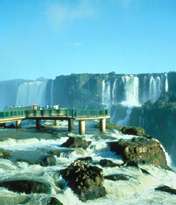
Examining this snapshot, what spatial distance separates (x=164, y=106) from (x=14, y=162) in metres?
92.9

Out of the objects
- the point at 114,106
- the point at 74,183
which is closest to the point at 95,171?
the point at 74,183

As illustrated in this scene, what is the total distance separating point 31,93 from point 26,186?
146 metres

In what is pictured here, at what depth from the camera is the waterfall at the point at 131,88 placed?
495 feet

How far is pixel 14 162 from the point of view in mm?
37125

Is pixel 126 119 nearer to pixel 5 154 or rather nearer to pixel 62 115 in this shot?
pixel 62 115

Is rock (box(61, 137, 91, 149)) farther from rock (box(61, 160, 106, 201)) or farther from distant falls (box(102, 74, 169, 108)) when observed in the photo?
distant falls (box(102, 74, 169, 108))

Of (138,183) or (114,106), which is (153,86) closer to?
(114,106)

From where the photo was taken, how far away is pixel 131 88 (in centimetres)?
Result: 15150

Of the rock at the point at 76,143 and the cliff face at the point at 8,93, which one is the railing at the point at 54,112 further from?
the cliff face at the point at 8,93

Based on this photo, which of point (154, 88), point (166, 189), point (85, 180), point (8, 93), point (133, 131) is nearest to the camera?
point (85, 180)

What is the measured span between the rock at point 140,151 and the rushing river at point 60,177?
2.19 feet

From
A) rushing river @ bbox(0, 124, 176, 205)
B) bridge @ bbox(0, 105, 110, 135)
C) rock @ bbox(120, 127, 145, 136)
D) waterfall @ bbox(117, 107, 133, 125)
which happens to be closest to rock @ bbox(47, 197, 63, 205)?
rushing river @ bbox(0, 124, 176, 205)

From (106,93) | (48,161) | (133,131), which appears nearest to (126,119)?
(106,93)

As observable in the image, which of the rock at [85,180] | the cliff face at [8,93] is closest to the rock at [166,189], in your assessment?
the rock at [85,180]
